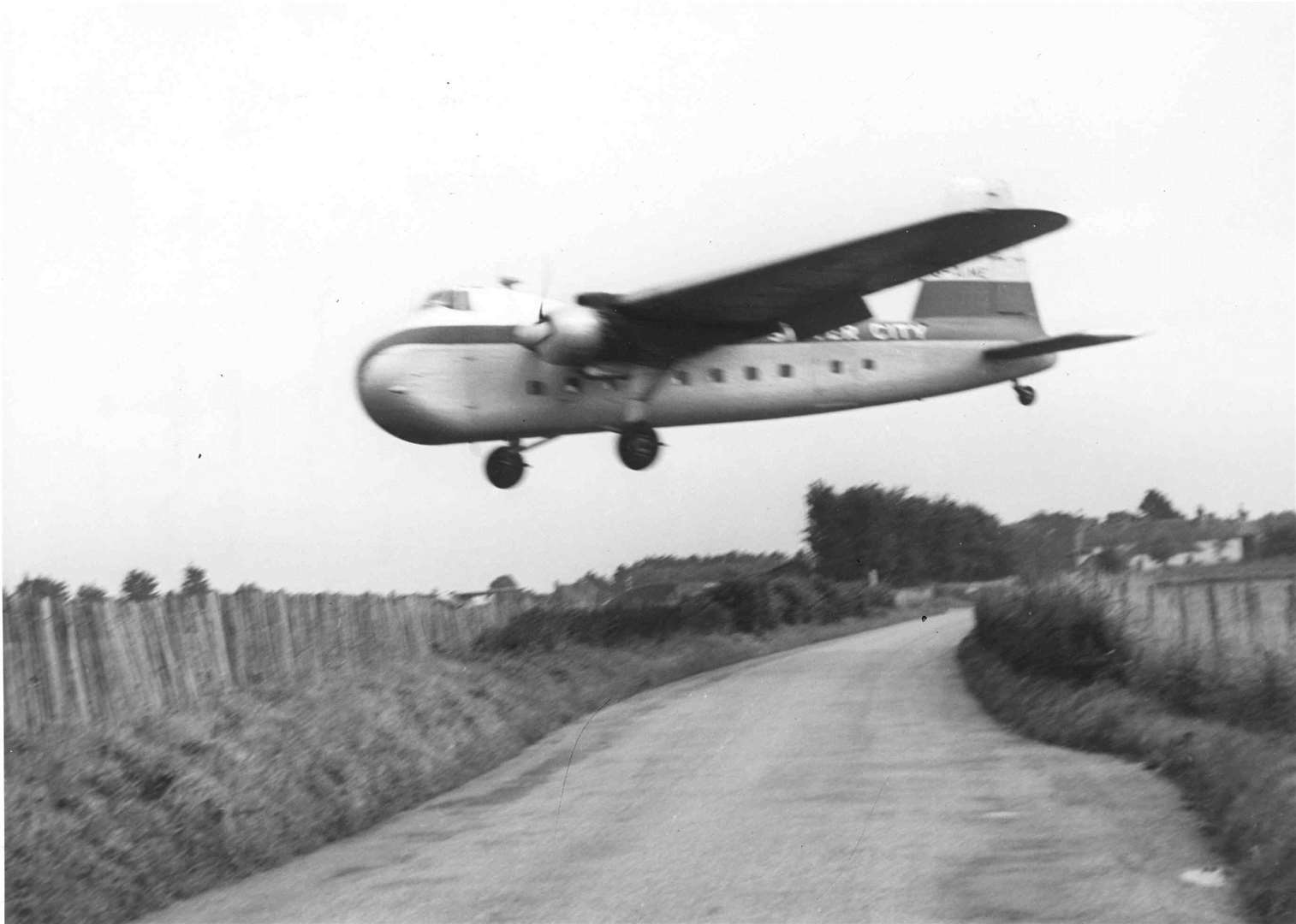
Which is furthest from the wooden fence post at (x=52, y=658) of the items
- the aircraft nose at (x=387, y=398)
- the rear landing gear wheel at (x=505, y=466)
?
the rear landing gear wheel at (x=505, y=466)

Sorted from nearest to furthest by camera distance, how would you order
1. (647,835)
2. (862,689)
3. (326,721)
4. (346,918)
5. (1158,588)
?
1. (346,918)
2. (647,835)
3. (326,721)
4. (1158,588)
5. (862,689)

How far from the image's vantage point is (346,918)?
28.8 feet

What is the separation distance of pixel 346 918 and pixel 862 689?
1152 centimetres

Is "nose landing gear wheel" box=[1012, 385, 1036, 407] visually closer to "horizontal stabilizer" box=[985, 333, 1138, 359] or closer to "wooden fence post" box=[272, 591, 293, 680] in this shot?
"horizontal stabilizer" box=[985, 333, 1138, 359]

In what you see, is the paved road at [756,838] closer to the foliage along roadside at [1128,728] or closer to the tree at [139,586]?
the foliage along roadside at [1128,728]

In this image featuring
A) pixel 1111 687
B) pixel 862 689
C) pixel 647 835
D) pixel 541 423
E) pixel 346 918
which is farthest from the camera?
pixel 862 689

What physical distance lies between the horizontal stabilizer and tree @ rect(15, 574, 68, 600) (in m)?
8.28

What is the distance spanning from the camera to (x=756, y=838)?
10328 millimetres

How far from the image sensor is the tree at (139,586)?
11.5 meters

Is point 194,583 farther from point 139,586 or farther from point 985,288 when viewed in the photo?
point 985,288

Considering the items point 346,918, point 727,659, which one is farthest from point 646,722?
point 346,918

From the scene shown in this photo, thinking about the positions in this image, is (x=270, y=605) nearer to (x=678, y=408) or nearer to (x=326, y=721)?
(x=326, y=721)

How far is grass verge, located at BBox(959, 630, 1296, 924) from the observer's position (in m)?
8.07

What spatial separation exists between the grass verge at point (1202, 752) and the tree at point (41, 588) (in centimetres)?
911
